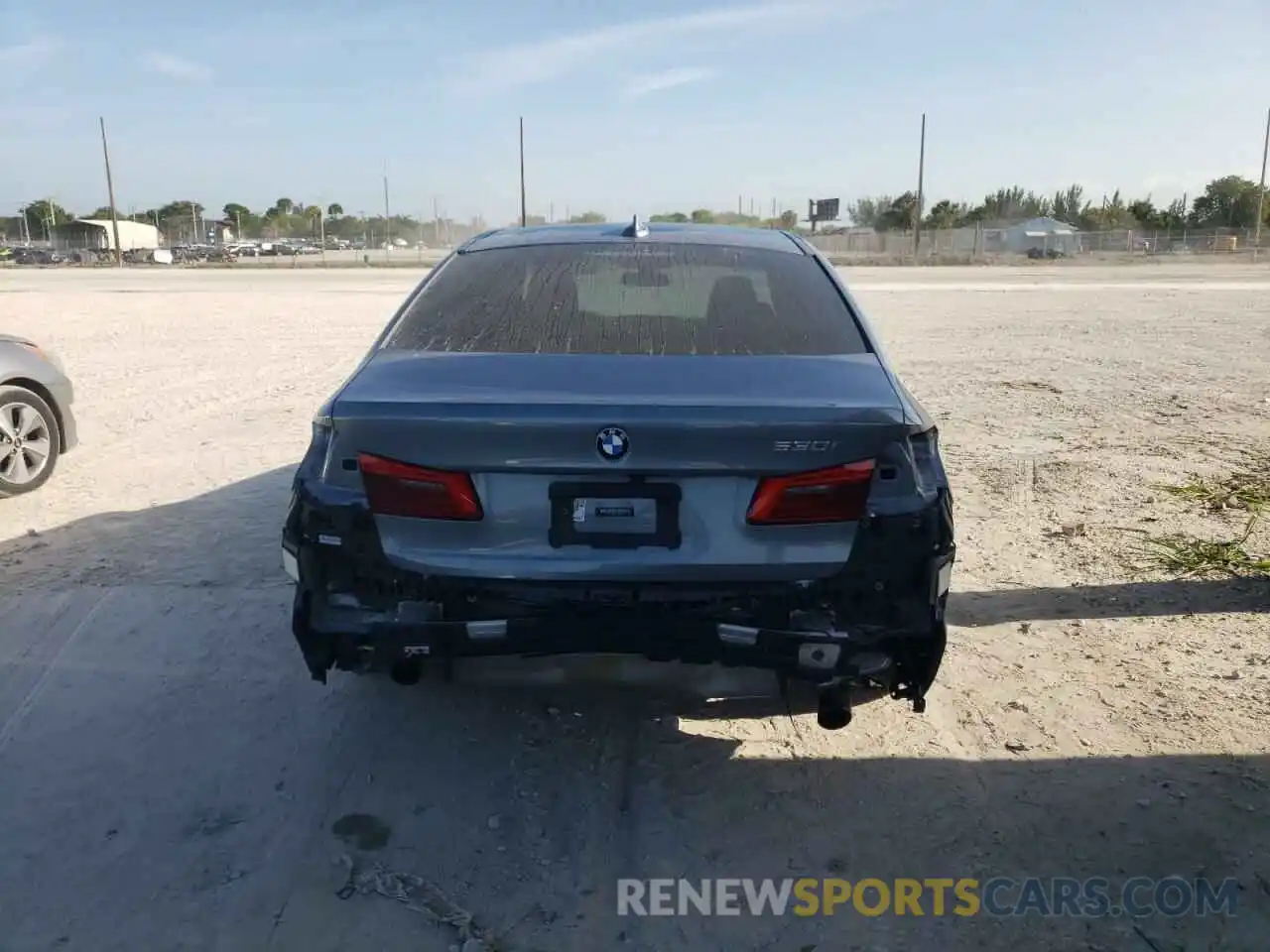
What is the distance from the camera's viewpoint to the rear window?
11.1ft

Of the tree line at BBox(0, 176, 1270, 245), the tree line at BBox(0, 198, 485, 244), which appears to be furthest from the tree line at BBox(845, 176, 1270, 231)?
the tree line at BBox(0, 198, 485, 244)

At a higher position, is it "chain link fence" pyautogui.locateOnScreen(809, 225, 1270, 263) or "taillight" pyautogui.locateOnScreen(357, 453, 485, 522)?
"chain link fence" pyautogui.locateOnScreen(809, 225, 1270, 263)

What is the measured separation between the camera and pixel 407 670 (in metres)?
3.00

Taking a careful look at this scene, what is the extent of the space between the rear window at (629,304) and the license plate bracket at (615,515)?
63 centimetres

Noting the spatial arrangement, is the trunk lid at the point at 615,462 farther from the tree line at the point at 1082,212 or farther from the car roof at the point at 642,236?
the tree line at the point at 1082,212

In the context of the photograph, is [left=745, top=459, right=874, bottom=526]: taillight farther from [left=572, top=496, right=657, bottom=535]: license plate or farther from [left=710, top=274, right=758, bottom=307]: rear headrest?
[left=710, top=274, right=758, bottom=307]: rear headrest

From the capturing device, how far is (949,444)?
834 cm

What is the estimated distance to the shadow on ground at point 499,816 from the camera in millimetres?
2691

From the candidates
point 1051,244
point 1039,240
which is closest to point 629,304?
point 1039,240

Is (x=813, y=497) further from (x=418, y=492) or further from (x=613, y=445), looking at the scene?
(x=418, y=492)

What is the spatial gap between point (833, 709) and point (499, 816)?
108 cm

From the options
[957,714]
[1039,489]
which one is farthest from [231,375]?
[957,714]

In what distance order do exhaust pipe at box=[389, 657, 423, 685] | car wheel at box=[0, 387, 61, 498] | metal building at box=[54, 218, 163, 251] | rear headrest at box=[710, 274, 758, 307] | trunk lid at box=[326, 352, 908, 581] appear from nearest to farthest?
trunk lid at box=[326, 352, 908, 581] < exhaust pipe at box=[389, 657, 423, 685] < rear headrest at box=[710, 274, 758, 307] < car wheel at box=[0, 387, 61, 498] < metal building at box=[54, 218, 163, 251]

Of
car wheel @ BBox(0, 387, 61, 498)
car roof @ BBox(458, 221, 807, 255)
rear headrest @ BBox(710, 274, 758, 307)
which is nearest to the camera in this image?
rear headrest @ BBox(710, 274, 758, 307)
